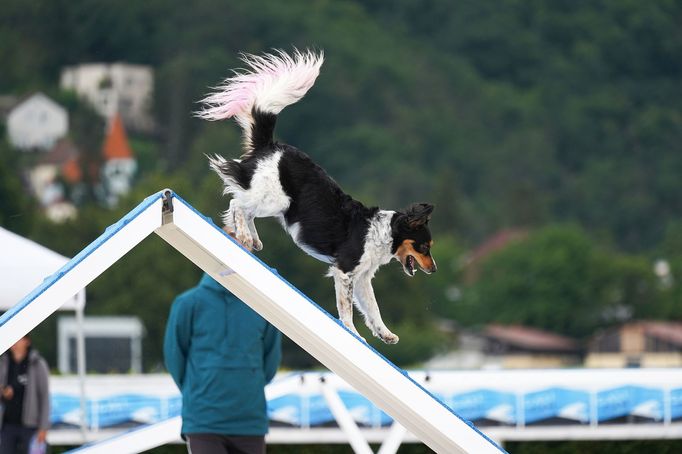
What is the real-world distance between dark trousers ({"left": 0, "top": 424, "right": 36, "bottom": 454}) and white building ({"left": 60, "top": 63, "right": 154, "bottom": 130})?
13035cm

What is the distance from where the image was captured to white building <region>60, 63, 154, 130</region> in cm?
14138

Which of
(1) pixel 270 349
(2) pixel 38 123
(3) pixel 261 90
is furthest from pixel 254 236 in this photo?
(2) pixel 38 123

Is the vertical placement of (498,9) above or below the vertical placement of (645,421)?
above

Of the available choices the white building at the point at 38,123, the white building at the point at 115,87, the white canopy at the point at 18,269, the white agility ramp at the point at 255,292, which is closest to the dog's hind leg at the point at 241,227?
the white agility ramp at the point at 255,292

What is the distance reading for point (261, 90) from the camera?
702cm

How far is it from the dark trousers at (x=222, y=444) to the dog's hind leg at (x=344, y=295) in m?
1.36

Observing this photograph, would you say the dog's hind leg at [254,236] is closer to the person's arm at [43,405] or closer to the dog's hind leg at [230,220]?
the dog's hind leg at [230,220]

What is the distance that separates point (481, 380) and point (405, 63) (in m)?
131

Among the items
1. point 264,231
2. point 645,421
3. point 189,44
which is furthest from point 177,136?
point 645,421

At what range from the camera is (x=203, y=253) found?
667cm

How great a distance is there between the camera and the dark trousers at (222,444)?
7.74m

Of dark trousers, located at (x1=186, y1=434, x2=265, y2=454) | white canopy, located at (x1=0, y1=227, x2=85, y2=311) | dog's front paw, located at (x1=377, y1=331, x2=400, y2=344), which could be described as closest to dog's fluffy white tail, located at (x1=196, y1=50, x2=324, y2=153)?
dog's front paw, located at (x1=377, y1=331, x2=400, y2=344)

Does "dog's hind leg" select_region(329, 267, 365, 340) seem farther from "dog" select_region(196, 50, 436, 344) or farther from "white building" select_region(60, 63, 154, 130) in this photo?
"white building" select_region(60, 63, 154, 130)

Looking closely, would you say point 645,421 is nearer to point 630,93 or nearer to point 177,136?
point 177,136
